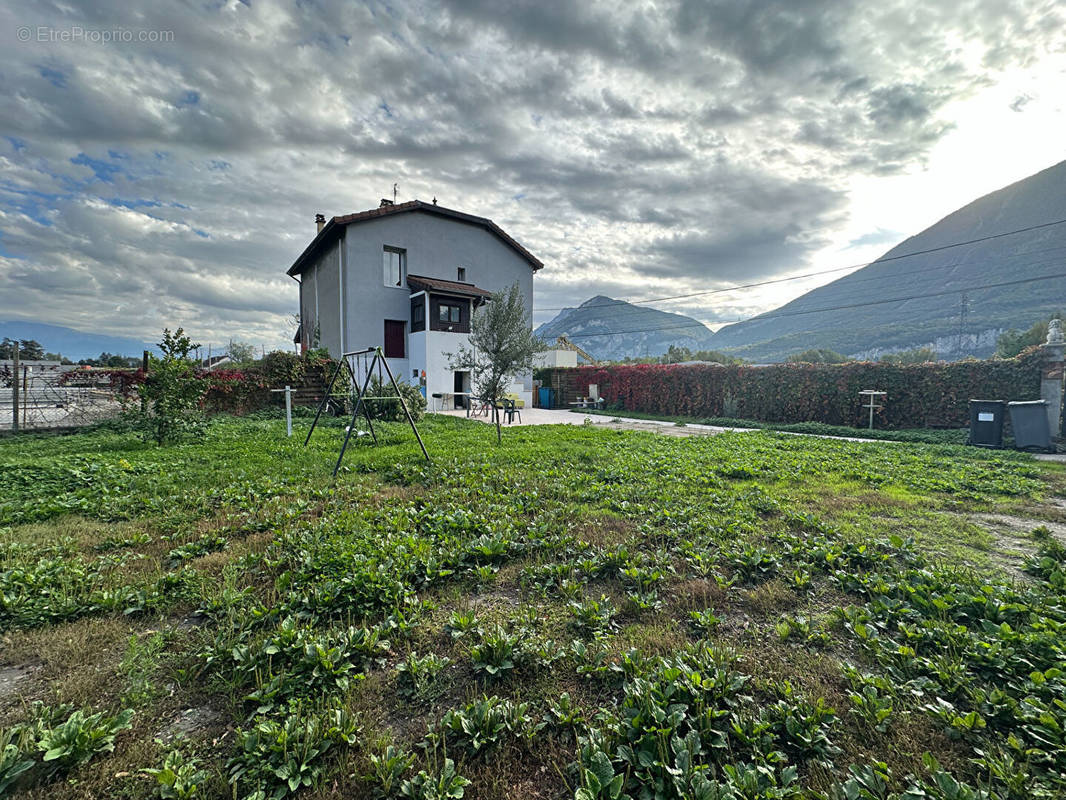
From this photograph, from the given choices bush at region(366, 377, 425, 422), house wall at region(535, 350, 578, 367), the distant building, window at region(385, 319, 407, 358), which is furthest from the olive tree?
house wall at region(535, 350, 578, 367)

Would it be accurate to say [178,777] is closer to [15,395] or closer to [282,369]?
[15,395]

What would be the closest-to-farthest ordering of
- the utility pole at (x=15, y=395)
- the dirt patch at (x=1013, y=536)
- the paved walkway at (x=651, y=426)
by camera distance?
the dirt patch at (x=1013, y=536), the utility pole at (x=15, y=395), the paved walkway at (x=651, y=426)

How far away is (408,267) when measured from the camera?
2223cm

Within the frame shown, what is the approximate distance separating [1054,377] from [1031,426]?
6.46ft

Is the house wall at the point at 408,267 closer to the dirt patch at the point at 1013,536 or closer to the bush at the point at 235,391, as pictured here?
the bush at the point at 235,391

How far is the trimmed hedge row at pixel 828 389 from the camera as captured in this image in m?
11.8

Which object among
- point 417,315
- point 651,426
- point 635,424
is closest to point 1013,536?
point 651,426

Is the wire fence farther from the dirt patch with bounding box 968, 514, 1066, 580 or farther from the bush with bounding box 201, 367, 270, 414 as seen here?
the dirt patch with bounding box 968, 514, 1066, 580

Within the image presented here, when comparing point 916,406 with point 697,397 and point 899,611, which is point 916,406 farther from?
point 899,611

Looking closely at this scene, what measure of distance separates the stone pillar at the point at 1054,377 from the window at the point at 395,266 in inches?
904

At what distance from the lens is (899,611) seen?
260cm

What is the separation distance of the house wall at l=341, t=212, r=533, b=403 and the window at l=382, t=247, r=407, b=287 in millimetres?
266

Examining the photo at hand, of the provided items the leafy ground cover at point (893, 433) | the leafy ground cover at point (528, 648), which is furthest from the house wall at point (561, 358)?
the leafy ground cover at point (528, 648)

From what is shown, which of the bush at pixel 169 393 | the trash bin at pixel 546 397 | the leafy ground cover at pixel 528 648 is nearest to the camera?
the leafy ground cover at pixel 528 648
